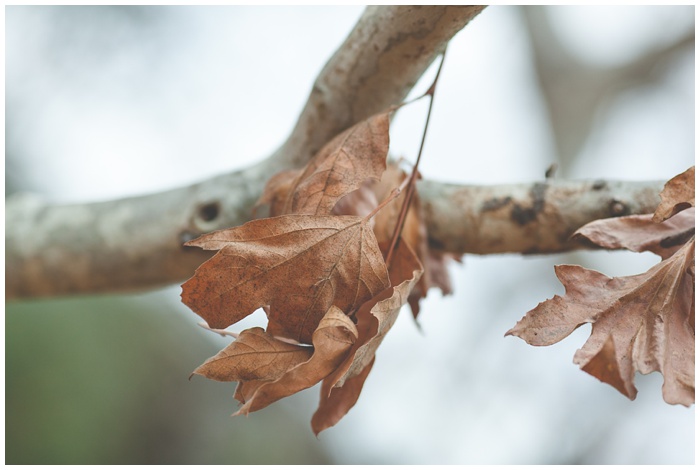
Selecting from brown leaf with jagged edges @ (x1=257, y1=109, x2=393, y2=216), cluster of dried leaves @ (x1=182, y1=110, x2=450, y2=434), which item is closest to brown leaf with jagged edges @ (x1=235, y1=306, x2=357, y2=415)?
cluster of dried leaves @ (x1=182, y1=110, x2=450, y2=434)

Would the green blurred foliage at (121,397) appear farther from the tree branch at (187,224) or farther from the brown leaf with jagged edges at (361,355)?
the brown leaf with jagged edges at (361,355)

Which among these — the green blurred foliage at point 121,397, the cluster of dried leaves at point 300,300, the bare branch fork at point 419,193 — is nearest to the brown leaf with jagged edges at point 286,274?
the cluster of dried leaves at point 300,300

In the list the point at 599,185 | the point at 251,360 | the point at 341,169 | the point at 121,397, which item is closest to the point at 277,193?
the point at 341,169

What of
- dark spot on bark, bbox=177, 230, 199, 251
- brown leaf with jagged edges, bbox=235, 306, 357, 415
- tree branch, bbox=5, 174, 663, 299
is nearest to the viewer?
brown leaf with jagged edges, bbox=235, 306, 357, 415

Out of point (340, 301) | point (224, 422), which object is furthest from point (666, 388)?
point (224, 422)

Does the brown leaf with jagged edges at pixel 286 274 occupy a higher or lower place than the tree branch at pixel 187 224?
higher

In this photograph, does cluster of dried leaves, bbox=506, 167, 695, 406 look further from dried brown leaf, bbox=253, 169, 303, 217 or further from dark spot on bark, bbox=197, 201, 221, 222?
dark spot on bark, bbox=197, 201, 221, 222
